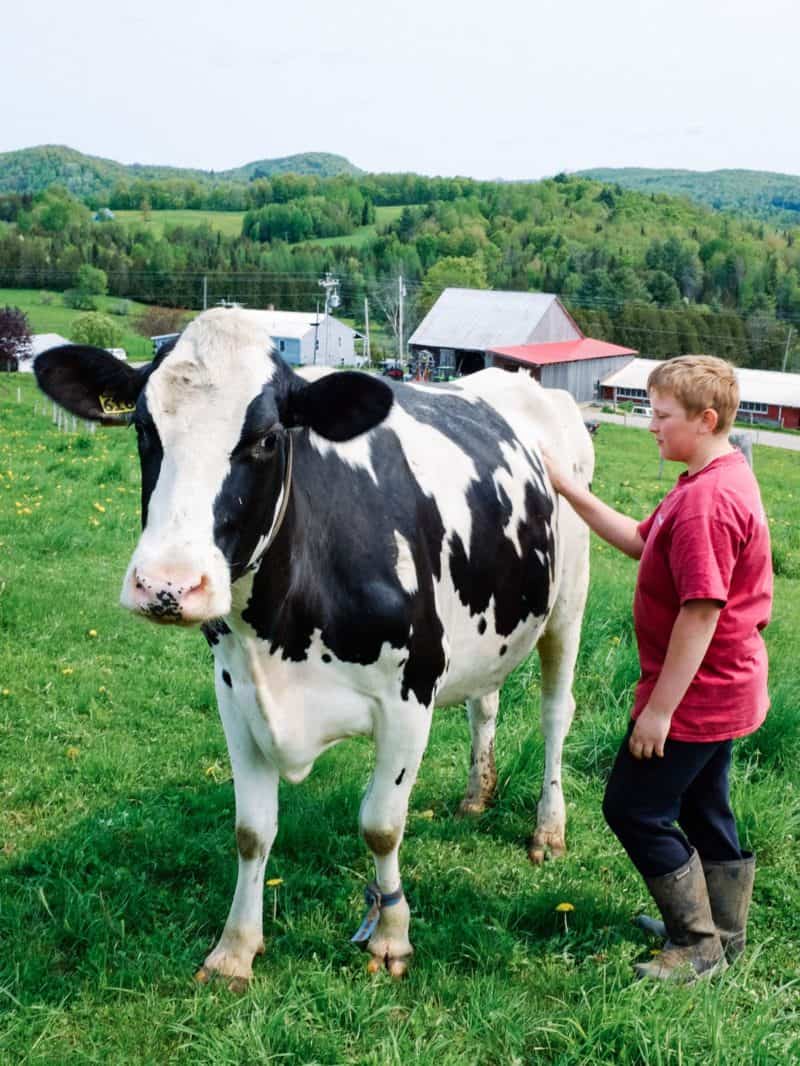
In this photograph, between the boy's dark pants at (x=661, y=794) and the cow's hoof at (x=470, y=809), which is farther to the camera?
the cow's hoof at (x=470, y=809)

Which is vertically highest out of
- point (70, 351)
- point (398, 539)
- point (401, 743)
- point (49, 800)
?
point (70, 351)

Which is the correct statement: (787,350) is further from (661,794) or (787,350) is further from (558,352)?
(661,794)

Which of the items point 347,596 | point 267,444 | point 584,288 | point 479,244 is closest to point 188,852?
point 347,596

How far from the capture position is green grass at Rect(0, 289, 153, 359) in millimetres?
73750

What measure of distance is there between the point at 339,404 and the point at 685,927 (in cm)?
221

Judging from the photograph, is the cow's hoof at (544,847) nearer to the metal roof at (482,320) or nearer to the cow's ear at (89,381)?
the cow's ear at (89,381)

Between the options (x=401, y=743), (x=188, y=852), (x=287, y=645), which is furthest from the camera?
(x=188, y=852)

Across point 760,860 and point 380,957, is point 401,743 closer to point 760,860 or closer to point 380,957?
point 380,957

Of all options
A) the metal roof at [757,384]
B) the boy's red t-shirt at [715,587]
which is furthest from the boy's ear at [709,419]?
the metal roof at [757,384]

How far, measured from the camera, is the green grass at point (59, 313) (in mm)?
73750

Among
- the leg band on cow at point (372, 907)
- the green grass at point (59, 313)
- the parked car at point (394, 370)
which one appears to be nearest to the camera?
the leg band on cow at point (372, 907)

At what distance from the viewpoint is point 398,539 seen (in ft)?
11.5

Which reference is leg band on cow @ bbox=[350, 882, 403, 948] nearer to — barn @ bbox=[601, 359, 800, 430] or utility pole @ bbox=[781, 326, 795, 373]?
barn @ bbox=[601, 359, 800, 430]

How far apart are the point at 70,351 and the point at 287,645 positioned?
1.16 m
